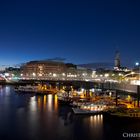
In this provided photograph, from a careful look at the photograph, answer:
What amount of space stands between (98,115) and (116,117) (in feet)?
13.7

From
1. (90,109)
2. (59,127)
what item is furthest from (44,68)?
(59,127)

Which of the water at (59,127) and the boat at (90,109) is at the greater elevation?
the boat at (90,109)

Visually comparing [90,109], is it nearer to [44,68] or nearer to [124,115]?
[124,115]

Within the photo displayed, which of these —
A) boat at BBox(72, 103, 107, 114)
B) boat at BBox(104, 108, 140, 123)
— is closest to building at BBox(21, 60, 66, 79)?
boat at BBox(72, 103, 107, 114)

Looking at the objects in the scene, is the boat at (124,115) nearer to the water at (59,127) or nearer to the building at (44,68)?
the water at (59,127)

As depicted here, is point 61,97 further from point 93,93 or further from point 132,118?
point 132,118

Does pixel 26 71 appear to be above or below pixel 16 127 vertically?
above

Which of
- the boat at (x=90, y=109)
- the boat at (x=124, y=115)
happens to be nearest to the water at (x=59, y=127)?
the boat at (x=124, y=115)

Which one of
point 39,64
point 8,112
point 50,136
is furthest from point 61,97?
point 39,64

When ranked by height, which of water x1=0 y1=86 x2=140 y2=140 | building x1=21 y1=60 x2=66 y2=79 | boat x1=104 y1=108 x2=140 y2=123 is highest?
building x1=21 y1=60 x2=66 y2=79

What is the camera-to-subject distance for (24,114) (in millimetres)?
31953

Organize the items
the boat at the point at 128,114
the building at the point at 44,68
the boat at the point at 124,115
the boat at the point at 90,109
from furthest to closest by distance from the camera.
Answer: the building at the point at 44,68 < the boat at the point at 90,109 < the boat at the point at 128,114 < the boat at the point at 124,115

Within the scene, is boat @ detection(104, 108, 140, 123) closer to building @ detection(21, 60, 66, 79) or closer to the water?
the water

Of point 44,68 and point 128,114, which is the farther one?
point 44,68
